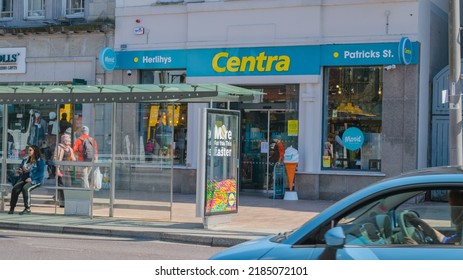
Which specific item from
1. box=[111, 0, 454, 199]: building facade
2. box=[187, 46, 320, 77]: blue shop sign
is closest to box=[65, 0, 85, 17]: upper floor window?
box=[111, 0, 454, 199]: building facade

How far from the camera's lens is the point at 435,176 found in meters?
4.89

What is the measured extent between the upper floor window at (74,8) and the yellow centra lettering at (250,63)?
18.5 feet

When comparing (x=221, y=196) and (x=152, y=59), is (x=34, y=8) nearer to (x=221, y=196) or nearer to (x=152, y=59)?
(x=152, y=59)

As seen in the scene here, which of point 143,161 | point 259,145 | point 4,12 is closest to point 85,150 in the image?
point 143,161

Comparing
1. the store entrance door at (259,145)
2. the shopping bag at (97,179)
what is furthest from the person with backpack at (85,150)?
the store entrance door at (259,145)

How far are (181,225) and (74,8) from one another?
12136 millimetres

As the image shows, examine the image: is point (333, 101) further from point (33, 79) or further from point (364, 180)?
point (33, 79)

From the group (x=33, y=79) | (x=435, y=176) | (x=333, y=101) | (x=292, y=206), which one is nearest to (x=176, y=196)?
(x=292, y=206)

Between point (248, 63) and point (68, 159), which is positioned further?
point (248, 63)

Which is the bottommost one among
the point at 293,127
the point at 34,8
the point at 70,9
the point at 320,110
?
the point at 293,127

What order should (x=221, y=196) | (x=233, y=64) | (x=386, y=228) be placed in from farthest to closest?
(x=233, y=64)
(x=221, y=196)
(x=386, y=228)

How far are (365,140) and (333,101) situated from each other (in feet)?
4.79

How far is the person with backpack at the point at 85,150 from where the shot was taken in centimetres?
1581

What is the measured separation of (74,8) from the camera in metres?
23.9
